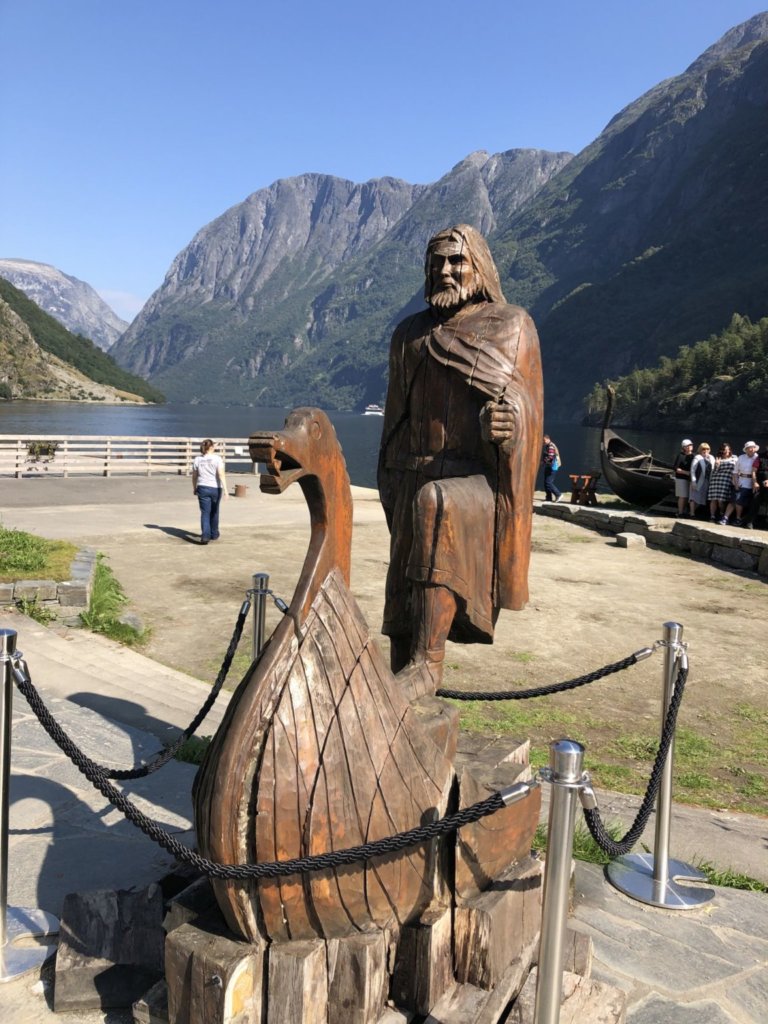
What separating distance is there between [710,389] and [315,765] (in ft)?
240

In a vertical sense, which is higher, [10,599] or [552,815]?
[552,815]

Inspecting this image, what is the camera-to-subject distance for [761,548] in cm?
1184

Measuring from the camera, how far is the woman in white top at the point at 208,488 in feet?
38.8

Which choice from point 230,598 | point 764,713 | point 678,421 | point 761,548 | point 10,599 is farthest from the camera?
point 678,421

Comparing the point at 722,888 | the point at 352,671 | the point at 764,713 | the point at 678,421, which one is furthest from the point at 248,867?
the point at 678,421

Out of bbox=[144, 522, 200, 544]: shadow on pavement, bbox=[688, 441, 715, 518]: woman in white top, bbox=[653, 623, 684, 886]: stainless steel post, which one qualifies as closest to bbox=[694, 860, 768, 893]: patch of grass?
bbox=[653, 623, 684, 886]: stainless steel post

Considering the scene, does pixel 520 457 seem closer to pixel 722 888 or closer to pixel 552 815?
pixel 552 815

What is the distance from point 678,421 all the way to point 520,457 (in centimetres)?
7312

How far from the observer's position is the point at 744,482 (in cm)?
1445

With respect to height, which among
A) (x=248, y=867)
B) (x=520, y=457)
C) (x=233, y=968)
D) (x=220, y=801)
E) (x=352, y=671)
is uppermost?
(x=520, y=457)

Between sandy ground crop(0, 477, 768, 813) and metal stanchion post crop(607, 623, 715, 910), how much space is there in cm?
143

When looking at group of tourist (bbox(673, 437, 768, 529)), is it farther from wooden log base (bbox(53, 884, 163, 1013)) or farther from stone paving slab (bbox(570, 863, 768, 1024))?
wooden log base (bbox(53, 884, 163, 1013))

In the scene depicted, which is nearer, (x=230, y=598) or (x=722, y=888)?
(x=722, y=888)

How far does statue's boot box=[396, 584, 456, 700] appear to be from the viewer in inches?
128
